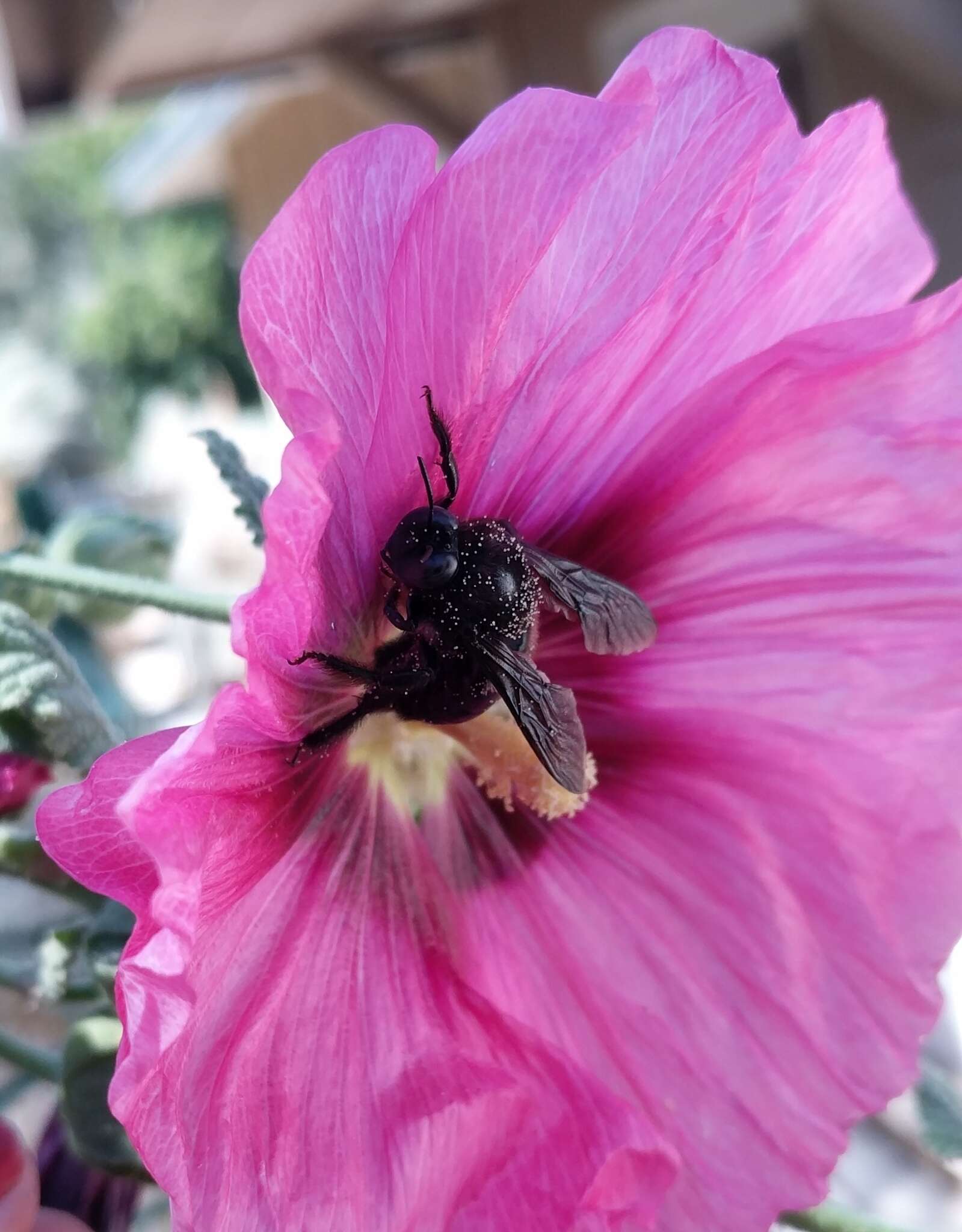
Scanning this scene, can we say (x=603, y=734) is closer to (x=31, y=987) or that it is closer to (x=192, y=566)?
(x=31, y=987)

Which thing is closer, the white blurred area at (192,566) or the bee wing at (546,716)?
the bee wing at (546,716)

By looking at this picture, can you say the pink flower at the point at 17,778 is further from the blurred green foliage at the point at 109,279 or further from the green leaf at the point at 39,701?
the blurred green foliage at the point at 109,279

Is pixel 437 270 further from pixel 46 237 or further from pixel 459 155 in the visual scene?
pixel 46 237

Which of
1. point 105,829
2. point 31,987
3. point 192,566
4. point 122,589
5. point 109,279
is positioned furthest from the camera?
point 109,279

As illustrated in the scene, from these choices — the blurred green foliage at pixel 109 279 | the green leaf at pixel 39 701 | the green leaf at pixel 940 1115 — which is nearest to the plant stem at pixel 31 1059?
the green leaf at pixel 39 701

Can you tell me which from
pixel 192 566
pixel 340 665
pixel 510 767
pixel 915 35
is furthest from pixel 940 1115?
pixel 915 35

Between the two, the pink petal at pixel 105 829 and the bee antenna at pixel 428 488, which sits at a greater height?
the bee antenna at pixel 428 488

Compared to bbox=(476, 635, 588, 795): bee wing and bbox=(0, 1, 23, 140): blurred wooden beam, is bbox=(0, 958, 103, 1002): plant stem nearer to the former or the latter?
bbox=(476, 635, 588, 795): bee wing
